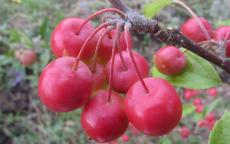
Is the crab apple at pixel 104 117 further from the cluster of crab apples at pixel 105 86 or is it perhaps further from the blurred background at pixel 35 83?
the blurred background at pixel 35 83

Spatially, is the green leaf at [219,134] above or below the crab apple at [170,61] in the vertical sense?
above

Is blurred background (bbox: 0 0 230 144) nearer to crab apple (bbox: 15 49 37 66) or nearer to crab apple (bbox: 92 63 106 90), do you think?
crab apple (bbox: 15 49 37 66)

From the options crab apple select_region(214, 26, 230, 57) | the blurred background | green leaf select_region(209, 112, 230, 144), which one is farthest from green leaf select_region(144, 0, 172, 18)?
the blurred background

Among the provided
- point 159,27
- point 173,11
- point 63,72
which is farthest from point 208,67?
point 173,11

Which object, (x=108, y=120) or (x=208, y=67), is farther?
(x=208, y=67)

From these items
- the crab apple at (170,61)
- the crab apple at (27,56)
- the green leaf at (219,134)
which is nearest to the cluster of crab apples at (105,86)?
the green leaf at (219,134)

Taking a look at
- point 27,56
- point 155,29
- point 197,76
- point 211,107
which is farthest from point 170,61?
point 27,56

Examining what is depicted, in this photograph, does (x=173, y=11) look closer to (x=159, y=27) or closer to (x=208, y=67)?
(x=208, y=67)
